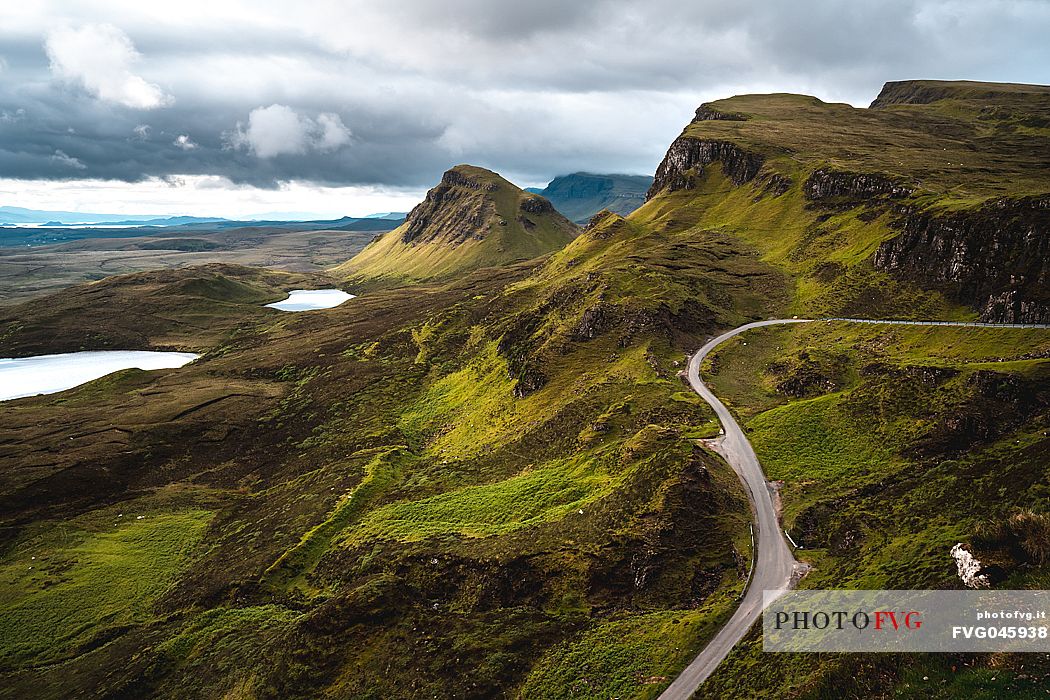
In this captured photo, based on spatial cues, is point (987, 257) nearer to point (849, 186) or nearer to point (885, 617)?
point (849, 186)

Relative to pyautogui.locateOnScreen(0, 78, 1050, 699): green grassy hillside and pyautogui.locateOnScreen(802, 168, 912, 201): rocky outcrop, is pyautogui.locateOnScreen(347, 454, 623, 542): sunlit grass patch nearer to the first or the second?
pyautogui.locateOnScreen(0, 78, 1050, 699): green grassy hillside

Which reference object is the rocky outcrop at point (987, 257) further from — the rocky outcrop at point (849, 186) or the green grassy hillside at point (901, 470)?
the rocky outcrop at point (849, 186)

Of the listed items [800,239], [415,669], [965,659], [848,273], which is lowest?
[415,669]

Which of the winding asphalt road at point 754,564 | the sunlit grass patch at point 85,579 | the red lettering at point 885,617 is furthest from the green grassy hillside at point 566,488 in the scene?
the red lettering at point 885,617

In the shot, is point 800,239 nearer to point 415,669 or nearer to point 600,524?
point 600,524

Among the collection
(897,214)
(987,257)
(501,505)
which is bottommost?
(501,505)

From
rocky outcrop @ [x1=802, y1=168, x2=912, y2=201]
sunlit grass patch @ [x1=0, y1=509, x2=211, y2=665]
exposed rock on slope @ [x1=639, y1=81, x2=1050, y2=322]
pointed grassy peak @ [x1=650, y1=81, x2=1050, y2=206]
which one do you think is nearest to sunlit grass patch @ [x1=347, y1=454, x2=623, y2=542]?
sunlit grass patch @ [x1=0, y1=509, x2=211, y2=665]

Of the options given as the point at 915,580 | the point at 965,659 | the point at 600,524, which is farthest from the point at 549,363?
the point at 965,659

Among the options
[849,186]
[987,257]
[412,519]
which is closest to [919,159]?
[849,186]
